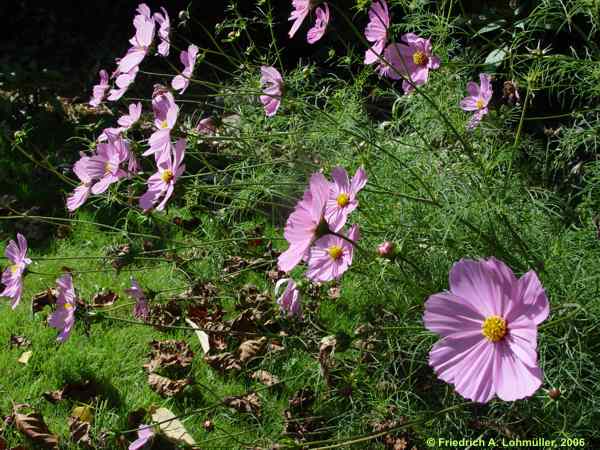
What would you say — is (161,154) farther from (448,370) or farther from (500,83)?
(500,83)

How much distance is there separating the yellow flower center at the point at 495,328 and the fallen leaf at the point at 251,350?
1022 millimetres

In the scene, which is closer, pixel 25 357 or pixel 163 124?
pixel 163 124

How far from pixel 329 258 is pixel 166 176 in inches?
18.3

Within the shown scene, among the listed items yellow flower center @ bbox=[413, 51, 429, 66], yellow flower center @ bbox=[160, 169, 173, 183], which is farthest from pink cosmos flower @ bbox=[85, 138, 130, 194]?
yellow flower center @ bbox=[413, 51, 429, 66]

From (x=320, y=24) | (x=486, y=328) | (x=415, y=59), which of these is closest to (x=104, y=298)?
(x=320, y=24)

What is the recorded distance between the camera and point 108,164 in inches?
66.3

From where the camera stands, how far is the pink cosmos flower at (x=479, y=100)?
5.95ft

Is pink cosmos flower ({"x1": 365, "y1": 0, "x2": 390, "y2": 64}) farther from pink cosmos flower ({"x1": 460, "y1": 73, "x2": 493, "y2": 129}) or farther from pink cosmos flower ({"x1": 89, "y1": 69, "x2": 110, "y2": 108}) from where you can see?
pink cosmos flower ({"x1": 89, "y1": 69, "x2": 110, "y2": 108})

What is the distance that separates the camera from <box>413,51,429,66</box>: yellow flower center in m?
1.71

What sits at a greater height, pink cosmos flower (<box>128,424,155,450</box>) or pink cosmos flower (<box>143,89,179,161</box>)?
pink cosmos flower (<box>143,89,179,161</box>)

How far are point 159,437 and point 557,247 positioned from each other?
106cm

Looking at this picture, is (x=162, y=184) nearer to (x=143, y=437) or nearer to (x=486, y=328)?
(x=143, y=437)

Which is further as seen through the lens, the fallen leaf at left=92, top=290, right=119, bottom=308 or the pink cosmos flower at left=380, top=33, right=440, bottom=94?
the fallen leaf at left=92, top=290, right=119, bottom=308

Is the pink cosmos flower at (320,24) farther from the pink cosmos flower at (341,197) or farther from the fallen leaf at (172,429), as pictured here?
the fallen leaf at (172,429)
